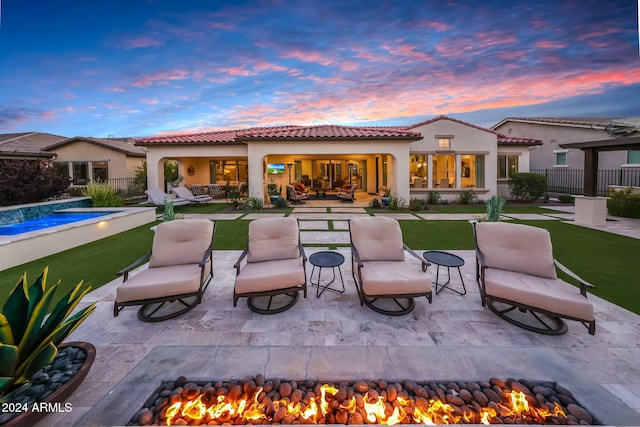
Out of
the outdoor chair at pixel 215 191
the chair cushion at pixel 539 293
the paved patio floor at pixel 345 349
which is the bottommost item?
the paved patio floor at pixel 345 349

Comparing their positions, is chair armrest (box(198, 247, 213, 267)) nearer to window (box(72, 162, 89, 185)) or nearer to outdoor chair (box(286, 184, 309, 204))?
outdoor chair (box(286, 184, 309, 204))

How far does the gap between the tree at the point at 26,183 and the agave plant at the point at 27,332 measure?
44.0 ft

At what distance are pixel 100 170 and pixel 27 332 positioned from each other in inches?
908

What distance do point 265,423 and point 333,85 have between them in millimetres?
15700

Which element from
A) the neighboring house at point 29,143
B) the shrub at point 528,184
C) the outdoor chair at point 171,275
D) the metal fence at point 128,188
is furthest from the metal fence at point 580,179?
the neighboring house at point 29,143

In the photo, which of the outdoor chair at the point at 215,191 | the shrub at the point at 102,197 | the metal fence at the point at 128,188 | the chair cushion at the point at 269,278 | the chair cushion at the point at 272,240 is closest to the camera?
the chair cushion at the point at 269,278

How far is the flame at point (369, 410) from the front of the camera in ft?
7.01

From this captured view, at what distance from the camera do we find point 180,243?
466 cm

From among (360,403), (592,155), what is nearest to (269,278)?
(360,403)

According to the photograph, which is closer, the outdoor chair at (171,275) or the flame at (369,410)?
the flame at (369,410)

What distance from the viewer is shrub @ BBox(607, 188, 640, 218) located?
1089cm

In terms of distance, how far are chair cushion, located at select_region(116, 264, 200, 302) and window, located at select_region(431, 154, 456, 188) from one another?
15182 millimetres

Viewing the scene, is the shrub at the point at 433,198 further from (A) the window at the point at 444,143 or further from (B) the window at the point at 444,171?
(A) the window at the point at 444,143

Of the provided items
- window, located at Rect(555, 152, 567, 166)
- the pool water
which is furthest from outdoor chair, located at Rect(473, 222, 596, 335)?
window, located at Rect(555, 152, 567, 166)
